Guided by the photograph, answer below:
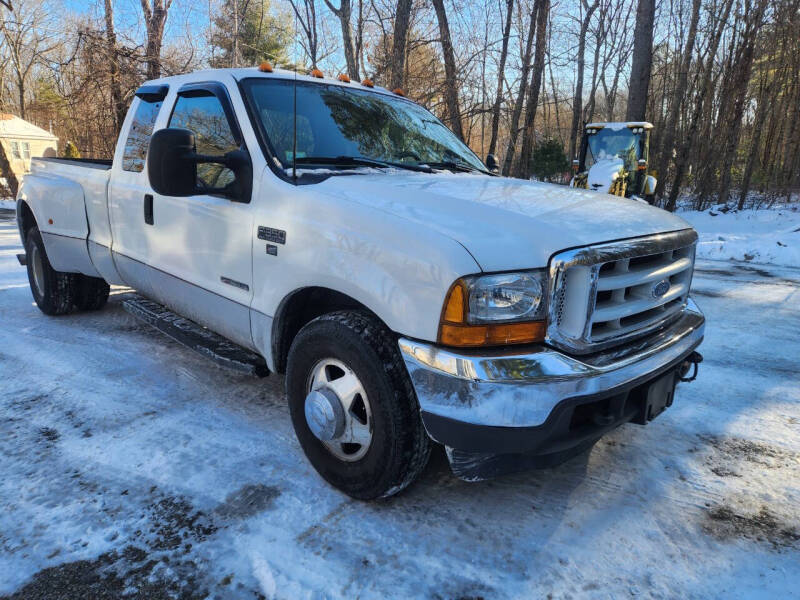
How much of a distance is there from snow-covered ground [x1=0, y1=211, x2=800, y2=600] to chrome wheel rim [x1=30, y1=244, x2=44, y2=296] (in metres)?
1.79

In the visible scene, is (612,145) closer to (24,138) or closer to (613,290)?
(613,290)

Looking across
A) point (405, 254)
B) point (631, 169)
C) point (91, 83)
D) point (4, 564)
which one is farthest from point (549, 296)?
point (91, 83)

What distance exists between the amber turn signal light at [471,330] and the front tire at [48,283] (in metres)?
4.47

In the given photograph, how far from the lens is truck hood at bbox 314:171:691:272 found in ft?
6.56

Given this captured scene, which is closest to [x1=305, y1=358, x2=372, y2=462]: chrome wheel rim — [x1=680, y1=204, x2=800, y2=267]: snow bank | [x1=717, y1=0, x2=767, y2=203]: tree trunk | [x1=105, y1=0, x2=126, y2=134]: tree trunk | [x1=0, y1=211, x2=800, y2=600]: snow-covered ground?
[x1=0, y1=211, x2=800, y2=600]: snow-covered ground

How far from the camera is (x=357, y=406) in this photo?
7.91 ft

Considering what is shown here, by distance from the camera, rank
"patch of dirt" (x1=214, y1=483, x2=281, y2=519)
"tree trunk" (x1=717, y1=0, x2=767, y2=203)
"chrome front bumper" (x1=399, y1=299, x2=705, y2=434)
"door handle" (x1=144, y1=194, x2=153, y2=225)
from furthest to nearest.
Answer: "tree trunk" (x1=717, y1=0, x2=767, y2=203)
"door handle" (x1=144, y1=194, x2=153, y2=225)
"patch of dirt" (x1=214, y1=483, x2=281, y2=519)
"chrome front bumper" (x1=399, y1=299, x2=705, y2=434)

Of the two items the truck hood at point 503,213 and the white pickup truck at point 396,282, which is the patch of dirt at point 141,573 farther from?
the truck hood at point 503,213

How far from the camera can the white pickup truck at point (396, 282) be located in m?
1.96

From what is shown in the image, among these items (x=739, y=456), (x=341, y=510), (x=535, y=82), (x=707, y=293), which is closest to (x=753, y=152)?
(x=535, y=82)

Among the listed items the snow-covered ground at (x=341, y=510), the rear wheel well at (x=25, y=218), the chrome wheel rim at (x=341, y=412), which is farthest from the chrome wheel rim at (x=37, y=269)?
the chrome wheel rim at (x=341, y=412)

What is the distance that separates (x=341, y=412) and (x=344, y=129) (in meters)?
1.73

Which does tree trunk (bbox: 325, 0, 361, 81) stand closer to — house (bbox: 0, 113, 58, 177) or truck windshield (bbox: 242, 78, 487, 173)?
truck windshield (bbox: 242, 78, 487, 173)

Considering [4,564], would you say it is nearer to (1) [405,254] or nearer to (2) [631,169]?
(1) [405,254]
